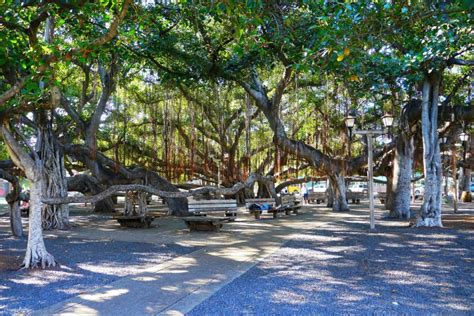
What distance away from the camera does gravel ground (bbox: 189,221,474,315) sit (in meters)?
4.28

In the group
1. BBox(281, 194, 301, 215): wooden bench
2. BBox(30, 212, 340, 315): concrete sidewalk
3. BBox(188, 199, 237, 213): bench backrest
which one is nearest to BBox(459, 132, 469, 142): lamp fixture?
BBox(281, 194, 301, 215): wooden bench

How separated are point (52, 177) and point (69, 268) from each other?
22.1 ft

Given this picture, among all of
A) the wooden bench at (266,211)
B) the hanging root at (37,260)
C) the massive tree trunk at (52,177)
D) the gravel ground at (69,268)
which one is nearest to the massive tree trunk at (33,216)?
the hanging root at (37,260)

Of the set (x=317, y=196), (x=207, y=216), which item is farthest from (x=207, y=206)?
(x=317, y=196)

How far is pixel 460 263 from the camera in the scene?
650 centimetres

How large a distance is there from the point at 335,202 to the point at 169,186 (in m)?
7.49

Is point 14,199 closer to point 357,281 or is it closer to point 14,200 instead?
point 14,200

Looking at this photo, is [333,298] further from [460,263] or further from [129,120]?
[129,120]

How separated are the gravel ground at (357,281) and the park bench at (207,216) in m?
3.15

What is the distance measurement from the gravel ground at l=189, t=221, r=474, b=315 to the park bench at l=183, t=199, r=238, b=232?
3.15m

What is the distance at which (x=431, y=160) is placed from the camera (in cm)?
1134

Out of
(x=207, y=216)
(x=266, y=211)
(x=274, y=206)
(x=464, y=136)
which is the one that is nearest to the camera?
(x=207, y=216)

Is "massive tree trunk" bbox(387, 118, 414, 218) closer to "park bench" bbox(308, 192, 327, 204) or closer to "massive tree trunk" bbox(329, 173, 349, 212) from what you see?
"massive tree trunk" bbox(329, 173, 349, 212)

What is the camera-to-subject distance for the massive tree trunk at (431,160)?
11305 millimetres
